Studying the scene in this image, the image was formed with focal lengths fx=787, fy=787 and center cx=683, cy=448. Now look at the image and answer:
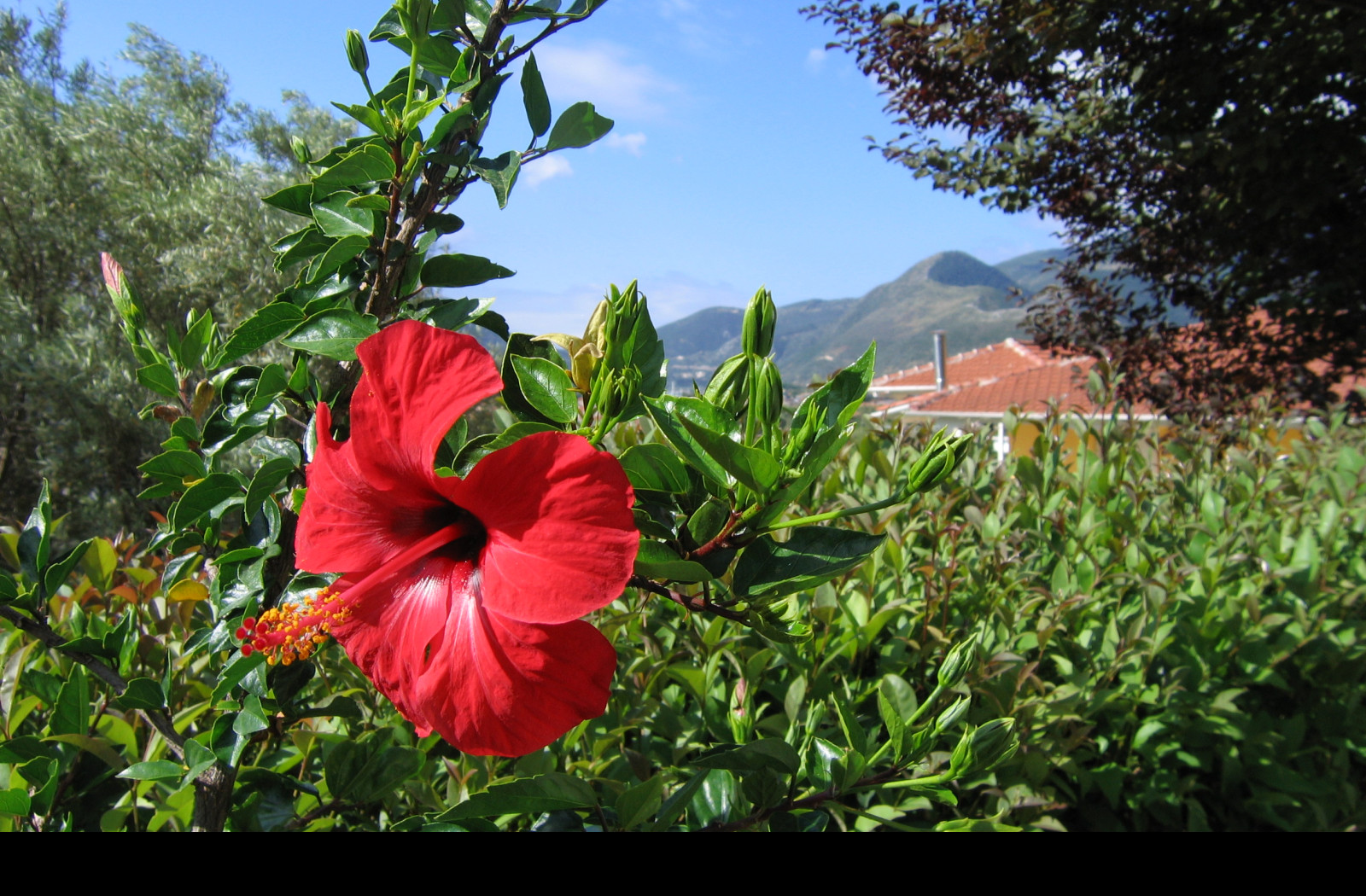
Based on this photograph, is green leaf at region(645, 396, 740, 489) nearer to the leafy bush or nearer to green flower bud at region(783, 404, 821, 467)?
green flower bud at region(783, 404, 821, 467)

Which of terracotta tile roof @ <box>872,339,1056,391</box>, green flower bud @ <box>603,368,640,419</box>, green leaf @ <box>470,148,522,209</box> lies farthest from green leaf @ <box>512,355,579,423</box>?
terracotta tile roof @ <box>872,339,1056,391</box>

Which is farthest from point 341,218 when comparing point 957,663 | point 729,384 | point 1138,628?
point 1138,628

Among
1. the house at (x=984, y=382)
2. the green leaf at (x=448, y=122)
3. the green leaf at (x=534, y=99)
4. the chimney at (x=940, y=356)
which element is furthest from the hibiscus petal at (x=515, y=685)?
the chimney at (x=940, y=356)

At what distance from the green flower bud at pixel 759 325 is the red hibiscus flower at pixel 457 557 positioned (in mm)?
237

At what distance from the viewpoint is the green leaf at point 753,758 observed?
824 millimetres

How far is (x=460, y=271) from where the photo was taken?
977mm

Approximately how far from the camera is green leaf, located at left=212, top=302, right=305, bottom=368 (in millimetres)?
854

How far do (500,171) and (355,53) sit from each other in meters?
0.21

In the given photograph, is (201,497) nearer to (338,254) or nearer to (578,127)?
(338,254)

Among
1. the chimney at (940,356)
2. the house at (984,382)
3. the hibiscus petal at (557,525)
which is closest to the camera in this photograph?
the hibiscus petal at (557,525)

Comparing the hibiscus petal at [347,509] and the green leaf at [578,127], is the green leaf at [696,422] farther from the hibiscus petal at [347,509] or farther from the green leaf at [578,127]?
the green leaf at [578,127]

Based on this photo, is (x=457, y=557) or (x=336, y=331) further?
(x=336, y=331)

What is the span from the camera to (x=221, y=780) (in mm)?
907
